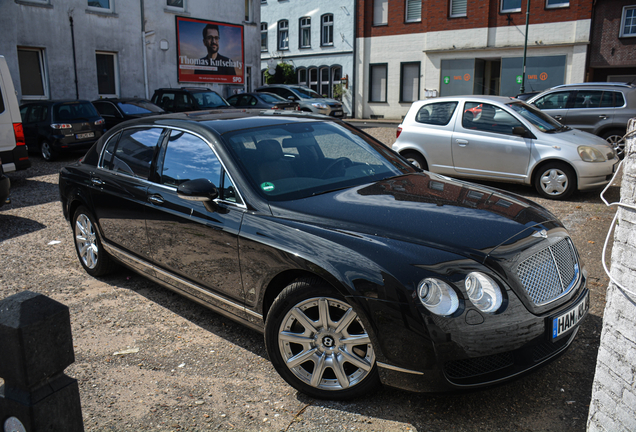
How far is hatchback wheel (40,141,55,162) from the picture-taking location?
45.8ft

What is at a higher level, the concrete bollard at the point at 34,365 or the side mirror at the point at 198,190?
the side mirror at the point at 198,190

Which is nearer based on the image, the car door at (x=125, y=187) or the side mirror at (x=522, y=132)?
the car door at (x=125, y=187)

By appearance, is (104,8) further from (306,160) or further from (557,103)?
(306,160)

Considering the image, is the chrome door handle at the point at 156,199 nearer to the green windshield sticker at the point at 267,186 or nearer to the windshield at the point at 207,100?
the green windshield sticker at the point at 267,186

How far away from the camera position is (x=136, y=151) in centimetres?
480

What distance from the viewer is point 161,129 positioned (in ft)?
15.0

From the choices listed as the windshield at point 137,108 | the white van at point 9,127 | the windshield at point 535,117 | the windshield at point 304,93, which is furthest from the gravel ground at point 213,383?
the windshield at point 304,93

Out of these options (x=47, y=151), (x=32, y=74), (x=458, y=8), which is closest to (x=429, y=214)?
(x=47, y=151)

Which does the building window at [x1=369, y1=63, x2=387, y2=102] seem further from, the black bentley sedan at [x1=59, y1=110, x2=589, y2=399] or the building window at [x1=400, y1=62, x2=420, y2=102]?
the black bentley sedan at [x1=59, y1=110, x2=589, y2=399]

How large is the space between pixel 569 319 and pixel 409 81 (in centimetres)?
3023

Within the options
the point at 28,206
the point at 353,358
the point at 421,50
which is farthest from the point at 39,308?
the point at 421,50

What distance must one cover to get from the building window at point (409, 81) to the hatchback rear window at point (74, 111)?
20699mm

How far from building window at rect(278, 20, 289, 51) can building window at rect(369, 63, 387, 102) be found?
7.67 metres

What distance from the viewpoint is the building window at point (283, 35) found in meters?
37.9
